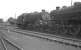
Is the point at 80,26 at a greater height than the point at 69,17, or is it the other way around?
the point at 69,17

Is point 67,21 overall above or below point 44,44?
above

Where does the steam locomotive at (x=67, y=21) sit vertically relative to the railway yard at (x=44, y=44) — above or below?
above

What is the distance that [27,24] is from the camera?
30.8m

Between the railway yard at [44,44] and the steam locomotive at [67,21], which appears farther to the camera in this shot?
the steam locomotive at [67,21]

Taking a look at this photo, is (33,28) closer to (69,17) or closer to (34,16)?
(34,16)

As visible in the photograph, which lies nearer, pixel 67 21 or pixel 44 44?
pixel 44 44

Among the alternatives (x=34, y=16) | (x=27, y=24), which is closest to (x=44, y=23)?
(x=34, y=16)

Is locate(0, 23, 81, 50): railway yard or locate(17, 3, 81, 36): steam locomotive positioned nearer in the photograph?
locate(0, 23, 81, 50): railway yard

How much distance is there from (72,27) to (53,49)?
696cm

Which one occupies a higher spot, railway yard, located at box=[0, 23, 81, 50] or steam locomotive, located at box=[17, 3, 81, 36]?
steam locomotive, located at box=[17, 3, 81, 36]

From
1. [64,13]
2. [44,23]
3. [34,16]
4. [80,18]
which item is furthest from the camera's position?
[34,16]

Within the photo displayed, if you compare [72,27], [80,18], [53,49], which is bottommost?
[53,49]

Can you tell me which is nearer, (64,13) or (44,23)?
(64,13)

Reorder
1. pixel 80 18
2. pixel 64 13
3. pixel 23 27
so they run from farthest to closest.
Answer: pixel 23 27
pixel 64 13
pixel 80 18
